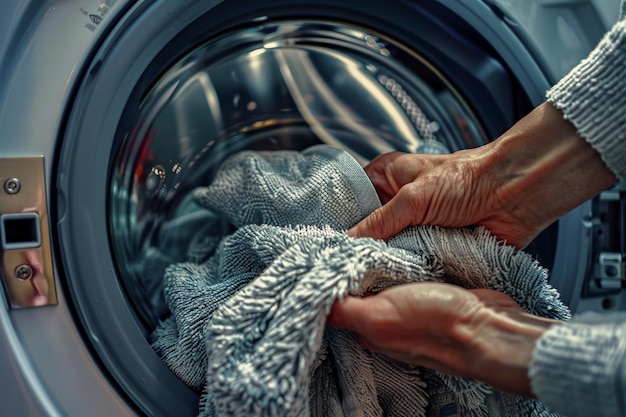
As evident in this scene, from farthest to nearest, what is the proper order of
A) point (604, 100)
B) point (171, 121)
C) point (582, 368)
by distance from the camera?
point (171, 121) → point (604, 100) → point (582, 368)

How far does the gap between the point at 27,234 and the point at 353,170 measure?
13.8 inches

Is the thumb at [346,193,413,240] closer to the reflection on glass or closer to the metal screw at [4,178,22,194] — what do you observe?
the reflection on glass

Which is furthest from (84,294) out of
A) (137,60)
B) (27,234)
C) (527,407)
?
(527,407)

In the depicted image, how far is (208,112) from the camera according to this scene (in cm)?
77

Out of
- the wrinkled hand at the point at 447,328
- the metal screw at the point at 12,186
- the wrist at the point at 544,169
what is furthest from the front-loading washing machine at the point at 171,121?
the wrinkled hand at the point at 447,328

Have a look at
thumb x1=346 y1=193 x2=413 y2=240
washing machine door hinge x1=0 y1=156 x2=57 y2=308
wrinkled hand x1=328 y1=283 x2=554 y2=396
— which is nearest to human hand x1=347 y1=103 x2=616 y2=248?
thumb x1=346 y1=193 x2=413 y2=240

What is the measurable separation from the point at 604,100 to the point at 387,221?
0.24 m

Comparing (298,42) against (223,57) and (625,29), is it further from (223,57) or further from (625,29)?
(625,29)

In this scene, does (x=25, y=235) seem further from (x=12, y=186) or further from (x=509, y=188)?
(x=509, y=188)

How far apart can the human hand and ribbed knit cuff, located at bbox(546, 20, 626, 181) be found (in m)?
0.02

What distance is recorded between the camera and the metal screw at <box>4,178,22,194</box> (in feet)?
1.80

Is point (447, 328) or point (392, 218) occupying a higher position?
point (392, 218)

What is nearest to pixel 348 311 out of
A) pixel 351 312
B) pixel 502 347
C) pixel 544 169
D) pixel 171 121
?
pixel 351 312

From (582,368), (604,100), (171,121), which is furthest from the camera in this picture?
(171,121)
